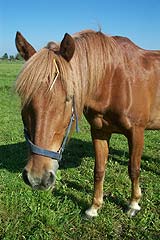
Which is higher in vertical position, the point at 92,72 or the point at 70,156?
the point at 92,72

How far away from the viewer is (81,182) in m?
4.45

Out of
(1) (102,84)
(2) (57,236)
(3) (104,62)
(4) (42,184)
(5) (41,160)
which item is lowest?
(2) (57,236)

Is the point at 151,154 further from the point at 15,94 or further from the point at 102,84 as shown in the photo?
the point at 15,94

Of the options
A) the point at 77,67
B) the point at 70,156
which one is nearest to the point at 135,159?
the point at 77,67

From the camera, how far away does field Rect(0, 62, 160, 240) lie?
2854 millimetres

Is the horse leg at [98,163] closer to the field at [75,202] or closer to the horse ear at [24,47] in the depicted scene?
the field at [75,202]

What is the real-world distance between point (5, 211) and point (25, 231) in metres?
0.32

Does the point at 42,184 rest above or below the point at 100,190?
above

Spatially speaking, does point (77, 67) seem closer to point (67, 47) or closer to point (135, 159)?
point (67, 47)

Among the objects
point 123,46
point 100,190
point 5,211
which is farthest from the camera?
point 100,190

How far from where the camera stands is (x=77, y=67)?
8.30 feet

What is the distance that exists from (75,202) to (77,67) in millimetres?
1851

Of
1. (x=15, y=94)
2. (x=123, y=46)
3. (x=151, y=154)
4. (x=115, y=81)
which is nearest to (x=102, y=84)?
(x=115, y=81)

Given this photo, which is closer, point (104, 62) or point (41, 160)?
point (41, 160)
